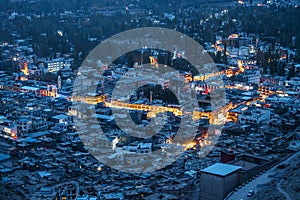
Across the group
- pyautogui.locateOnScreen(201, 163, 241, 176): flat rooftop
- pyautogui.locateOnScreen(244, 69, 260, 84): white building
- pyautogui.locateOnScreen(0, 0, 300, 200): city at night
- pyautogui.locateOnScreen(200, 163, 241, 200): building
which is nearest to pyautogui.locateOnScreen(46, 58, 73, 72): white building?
pyautogui.locateOnScreen(0, 0, 300, 200): city at night

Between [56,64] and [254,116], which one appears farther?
[56,64]

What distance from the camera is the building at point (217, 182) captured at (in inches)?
213

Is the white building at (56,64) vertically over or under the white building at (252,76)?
over

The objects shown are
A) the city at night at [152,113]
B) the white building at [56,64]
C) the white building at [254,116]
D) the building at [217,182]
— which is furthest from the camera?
the white building at [56,64]

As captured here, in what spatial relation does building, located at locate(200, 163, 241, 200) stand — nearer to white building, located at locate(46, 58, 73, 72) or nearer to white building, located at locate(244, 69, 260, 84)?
white building, located at locate(244, 69, 260, 84)

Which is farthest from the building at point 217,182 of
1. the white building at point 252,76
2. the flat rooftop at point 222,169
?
the white building at point 252,76

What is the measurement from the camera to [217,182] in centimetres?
543

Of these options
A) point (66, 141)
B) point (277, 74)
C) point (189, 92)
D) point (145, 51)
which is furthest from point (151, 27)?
point (66, 141)

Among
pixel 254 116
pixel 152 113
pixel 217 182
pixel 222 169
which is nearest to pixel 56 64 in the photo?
pixel 152 113

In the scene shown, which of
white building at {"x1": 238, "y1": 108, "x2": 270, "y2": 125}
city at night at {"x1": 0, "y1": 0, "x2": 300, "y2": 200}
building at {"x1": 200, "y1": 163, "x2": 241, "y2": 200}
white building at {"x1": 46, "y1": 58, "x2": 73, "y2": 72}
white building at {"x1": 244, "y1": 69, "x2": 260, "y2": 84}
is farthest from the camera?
white building at {"x1": 46, "y1": 58, "x2": 73, "y2": 72}

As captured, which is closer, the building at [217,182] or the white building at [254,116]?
the building at [217,182]

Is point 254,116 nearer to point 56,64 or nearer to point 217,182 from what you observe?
point 217,182

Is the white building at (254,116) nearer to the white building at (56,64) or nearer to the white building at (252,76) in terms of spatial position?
the white building at (252,76)

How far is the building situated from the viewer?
17.8 feet
